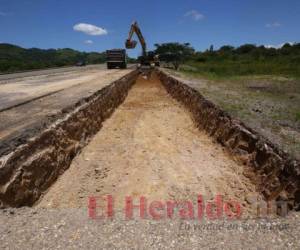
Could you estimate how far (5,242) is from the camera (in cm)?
297

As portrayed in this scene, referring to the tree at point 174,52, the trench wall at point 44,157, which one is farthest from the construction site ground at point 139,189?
the tree at point 174,52

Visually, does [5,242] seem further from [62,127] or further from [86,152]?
[86,152]

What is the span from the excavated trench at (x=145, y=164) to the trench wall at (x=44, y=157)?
0.04 ft

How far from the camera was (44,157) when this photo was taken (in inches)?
204

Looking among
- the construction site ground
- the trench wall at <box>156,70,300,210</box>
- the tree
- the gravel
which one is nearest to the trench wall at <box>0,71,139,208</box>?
the construction site ground

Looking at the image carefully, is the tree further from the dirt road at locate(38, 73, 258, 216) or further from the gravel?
the gravel

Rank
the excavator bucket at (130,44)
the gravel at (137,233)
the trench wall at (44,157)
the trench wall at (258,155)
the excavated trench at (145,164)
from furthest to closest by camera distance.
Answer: the excavator bucket at (130,44), the excavated trench at (145,164), the trench wall at (258,155), the trench wall at (44,157), the gravel at (137,233)

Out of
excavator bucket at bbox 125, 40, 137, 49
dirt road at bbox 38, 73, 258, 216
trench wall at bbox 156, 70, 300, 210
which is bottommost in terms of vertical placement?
dirt road at bbox 38, 73, 258, 216

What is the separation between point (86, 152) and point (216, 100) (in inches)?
175

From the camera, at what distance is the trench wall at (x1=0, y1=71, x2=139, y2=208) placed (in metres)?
4.14

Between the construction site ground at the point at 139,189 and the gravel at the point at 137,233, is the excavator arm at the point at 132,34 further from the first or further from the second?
the gravel at the point at 137,233

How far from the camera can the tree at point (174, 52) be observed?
3525 centimetres

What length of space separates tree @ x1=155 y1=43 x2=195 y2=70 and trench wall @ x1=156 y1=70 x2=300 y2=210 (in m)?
25.9

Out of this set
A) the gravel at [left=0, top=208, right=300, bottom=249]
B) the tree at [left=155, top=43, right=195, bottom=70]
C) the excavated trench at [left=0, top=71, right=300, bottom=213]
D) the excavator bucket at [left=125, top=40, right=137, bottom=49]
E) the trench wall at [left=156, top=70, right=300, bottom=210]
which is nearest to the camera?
the gravel at [left=0, top=208, right=300, bottom=249]
